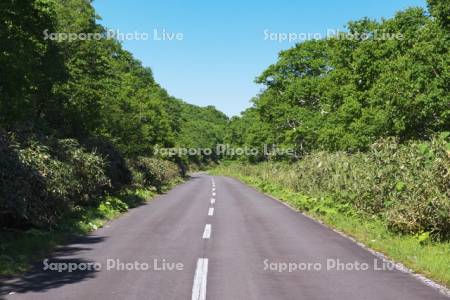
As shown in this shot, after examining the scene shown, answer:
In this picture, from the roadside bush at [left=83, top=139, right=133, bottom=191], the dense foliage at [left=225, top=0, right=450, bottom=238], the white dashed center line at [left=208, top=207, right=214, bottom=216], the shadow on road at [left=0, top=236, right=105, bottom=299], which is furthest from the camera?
the roadside bush at [left=83, top=139, right=133, bottom=191]

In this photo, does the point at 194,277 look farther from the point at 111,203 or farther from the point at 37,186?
the point at 111,203

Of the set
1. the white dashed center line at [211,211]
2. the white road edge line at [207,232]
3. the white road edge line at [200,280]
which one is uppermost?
the white road edge line at [200,280]

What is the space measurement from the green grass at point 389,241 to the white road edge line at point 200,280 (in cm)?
422

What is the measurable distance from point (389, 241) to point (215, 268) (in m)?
5.33

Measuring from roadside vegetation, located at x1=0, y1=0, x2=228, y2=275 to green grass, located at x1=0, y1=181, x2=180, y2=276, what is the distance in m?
0.03

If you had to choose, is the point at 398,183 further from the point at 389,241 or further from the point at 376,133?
the point at 376,133

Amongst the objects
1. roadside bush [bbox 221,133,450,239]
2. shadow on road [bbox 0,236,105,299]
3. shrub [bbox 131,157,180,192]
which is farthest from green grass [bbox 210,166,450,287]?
shrub [bbox 131,157,180,192]

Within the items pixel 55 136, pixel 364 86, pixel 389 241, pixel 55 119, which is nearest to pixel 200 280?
pixel 389 241

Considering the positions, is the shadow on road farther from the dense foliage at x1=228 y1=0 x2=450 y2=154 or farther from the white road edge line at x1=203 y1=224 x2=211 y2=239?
the dense foliage at x1=228 y1=0 x2=450 y2=154

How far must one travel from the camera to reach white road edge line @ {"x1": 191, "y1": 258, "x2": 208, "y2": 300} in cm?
699

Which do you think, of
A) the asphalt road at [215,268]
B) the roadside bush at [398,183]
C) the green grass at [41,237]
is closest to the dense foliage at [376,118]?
the roadside bush at [398,183]

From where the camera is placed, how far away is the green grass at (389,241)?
894cm

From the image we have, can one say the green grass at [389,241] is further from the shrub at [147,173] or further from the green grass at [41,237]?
the shrub at [147,173]

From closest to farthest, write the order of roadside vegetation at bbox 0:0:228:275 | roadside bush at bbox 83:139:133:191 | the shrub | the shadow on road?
the shadow on road
roadside vegetation at bbox 0:0:228:275
roadside bush at bbox 83:139:133:191
the shrub
